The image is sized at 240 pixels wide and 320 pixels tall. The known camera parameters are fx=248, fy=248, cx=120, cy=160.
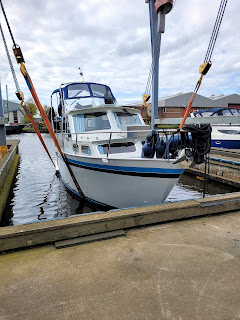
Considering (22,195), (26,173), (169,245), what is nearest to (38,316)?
(169,245)

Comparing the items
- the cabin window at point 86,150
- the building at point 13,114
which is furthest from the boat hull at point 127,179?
the building at point 13,114

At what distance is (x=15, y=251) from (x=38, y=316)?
54.4 inches

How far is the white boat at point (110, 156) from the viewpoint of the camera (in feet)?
18.7

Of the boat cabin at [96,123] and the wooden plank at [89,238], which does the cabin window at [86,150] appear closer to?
the boat cabin at [96,123]

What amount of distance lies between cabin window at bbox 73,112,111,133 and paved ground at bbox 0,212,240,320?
16.1 feet

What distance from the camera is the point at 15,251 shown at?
3.53 m

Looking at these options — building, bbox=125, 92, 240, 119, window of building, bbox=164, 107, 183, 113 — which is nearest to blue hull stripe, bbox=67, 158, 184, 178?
building, bbox=125, 92, 240, 119

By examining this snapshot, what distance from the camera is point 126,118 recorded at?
344 inches

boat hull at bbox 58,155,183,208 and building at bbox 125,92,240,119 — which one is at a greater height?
building at bbox 125,92,240,119

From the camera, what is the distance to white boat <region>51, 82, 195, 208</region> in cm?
570

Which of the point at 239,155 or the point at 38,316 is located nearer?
the point at 38,316

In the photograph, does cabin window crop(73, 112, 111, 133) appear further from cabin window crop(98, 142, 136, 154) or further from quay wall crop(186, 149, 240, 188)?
quay wall crop(186, 149, 240, 188)

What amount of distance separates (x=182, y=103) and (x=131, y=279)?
49.9 m

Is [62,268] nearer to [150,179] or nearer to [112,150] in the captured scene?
[150,179]
